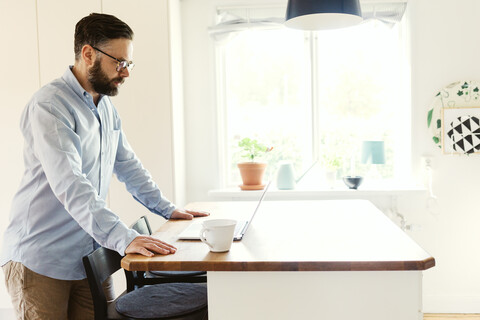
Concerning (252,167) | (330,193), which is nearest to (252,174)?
(252,167)

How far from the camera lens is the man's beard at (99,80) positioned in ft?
5.86

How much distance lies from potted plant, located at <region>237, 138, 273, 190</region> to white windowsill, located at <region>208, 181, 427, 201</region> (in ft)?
0.24

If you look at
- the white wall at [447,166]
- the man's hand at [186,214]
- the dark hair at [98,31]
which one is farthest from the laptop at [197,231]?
the white wall at [447,166]

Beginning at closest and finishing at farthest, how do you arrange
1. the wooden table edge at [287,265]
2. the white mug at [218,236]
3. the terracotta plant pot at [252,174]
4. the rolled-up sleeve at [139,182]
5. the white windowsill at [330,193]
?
the wooden table edge at [287,265]
the white mug at [218,236]
the rolled-up sleeve at [139,182]
the white windowsill at [330,193]
the terracotta plant pot at [252,174]

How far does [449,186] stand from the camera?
341 cm

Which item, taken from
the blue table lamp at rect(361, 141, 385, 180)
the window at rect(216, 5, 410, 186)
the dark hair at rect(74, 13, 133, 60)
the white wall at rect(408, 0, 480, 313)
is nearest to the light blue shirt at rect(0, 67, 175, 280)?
the dark hair at rect(74, 13, 133, 60)

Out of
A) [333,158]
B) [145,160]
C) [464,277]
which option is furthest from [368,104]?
[145,160]

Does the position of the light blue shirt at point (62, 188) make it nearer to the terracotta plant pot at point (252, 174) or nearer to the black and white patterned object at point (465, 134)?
the terracotta plant pot at point (252, 174)

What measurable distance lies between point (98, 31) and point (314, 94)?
2094mm

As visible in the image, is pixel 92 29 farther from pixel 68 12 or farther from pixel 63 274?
pixel 68 12

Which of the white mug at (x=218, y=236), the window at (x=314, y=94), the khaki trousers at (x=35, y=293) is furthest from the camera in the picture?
the window at (x=314, y=94)

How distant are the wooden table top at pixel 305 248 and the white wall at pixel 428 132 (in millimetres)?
1564

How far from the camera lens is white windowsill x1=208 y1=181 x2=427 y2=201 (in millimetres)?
3334

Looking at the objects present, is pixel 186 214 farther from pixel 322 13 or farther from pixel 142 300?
pixel 322 13
